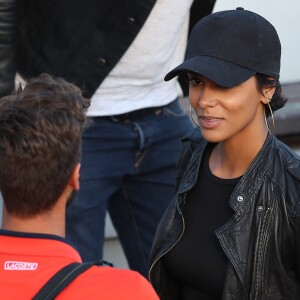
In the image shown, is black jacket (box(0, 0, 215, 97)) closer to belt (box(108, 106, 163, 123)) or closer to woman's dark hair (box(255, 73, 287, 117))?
belt (box(108, 106, 163, 123))

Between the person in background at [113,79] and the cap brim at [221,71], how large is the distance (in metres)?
0.84

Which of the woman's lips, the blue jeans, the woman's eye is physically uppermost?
the woman's eye

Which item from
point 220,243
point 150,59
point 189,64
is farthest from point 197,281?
point 150,59

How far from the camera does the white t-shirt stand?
367cm

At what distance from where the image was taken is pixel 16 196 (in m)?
2.39

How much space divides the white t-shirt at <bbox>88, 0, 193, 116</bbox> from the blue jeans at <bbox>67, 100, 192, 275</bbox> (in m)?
0.06

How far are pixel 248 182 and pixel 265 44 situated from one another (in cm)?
38

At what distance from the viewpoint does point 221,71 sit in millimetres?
2775

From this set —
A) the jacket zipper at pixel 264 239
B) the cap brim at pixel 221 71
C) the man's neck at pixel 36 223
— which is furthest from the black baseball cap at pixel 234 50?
the man's neck at pixel 36 223

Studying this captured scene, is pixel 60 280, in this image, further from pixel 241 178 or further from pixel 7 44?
pixel 7 44

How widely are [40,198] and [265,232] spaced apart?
27.7 inches

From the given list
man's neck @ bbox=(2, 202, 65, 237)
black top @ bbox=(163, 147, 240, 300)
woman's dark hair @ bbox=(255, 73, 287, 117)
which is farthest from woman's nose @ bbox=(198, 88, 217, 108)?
man's neck @ bbox=(2, 202, 65, 237)

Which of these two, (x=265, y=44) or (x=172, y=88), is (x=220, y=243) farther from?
(x=172, y=88)

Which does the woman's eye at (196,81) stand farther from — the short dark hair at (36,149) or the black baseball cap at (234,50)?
the short dark hair at (36,149)
